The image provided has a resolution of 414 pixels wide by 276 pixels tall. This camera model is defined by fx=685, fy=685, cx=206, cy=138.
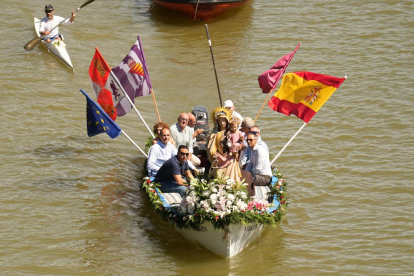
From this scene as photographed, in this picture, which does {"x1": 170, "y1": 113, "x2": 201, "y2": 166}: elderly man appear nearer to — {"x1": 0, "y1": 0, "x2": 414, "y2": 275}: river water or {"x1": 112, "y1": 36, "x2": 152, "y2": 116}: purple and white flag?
{"x1": 0, "y1": 0, "x2": 414, "y2": 275}: river water

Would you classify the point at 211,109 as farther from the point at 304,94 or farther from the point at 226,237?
the point at 226,237

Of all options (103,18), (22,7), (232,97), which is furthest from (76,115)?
(22,7)

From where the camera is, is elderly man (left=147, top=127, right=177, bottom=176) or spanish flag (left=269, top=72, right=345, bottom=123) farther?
spanish flag (left=269, top=72, right=345, bottom=123)

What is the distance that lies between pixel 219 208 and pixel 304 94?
398 centimetres

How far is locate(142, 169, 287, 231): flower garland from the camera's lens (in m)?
10.8

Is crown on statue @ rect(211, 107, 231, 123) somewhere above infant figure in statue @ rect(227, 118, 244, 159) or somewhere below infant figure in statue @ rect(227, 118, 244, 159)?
above

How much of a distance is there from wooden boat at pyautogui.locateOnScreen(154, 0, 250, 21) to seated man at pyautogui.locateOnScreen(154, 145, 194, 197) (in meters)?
12.0

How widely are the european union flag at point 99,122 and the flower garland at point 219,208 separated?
2565mm

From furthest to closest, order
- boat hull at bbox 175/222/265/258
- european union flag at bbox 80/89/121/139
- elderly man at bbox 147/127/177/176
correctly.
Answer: european union flag at bbox 80/89/121/139 < elderly man at bbox 147/127/177/176 < boat hull at bbox 175/222/265/258

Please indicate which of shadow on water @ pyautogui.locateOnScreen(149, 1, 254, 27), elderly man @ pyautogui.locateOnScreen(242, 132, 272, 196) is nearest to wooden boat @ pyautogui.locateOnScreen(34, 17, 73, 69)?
shadow on water @ pyautogui.locateOnScreen(149, 1, 254, 27)

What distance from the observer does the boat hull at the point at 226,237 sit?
1106 cm

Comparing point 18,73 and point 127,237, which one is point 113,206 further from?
point 18,73

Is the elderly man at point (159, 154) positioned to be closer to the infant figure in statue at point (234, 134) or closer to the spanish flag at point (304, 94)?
the infant figure in statue at point (234, 134)

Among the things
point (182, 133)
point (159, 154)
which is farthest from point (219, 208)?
point (182, 133)
